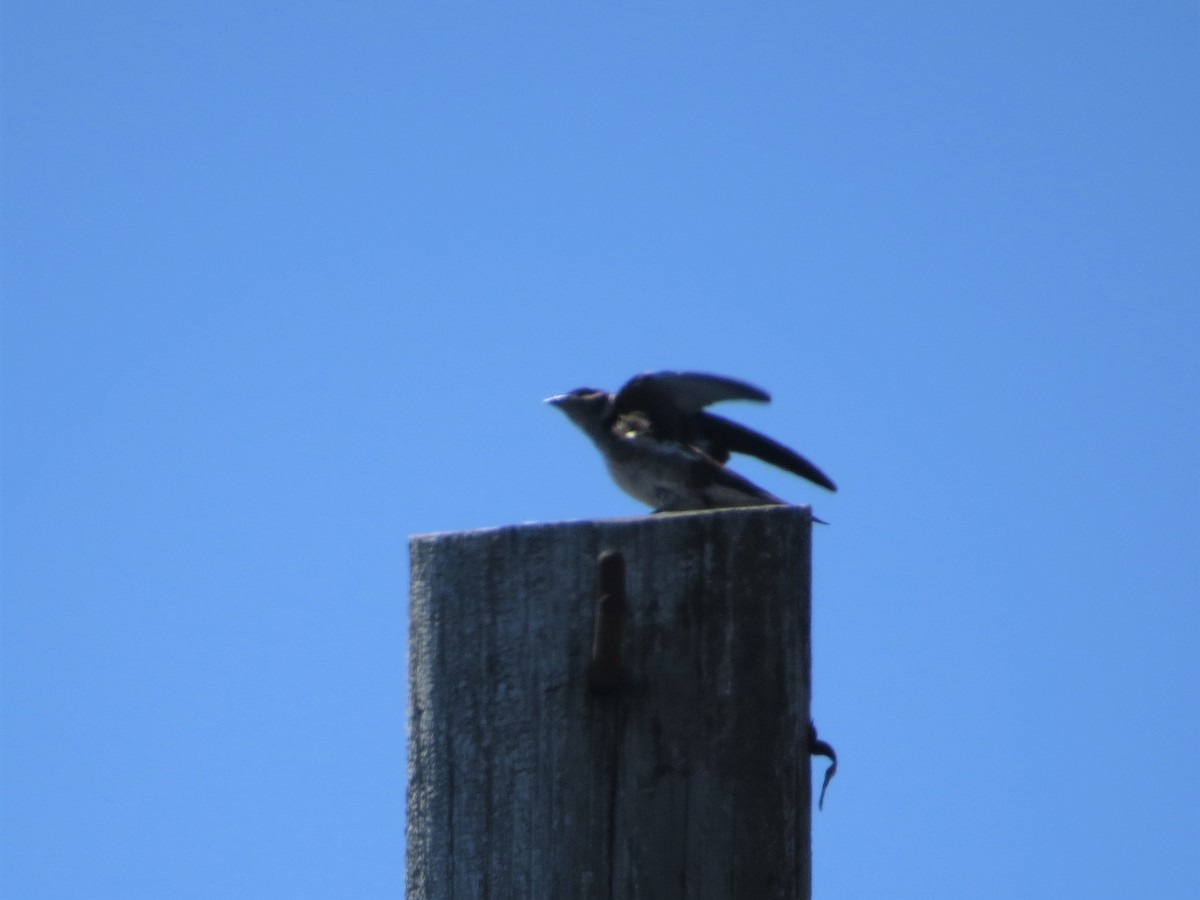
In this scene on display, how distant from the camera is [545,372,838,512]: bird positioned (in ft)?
12.8

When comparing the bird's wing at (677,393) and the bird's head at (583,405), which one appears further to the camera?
the bird's head at (583,405)

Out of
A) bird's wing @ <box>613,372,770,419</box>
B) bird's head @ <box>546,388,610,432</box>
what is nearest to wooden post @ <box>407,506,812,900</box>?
bird's wing @ <box>613,372,770,419</box>

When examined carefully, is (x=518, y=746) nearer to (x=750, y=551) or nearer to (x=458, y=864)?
(x=458, y=864)

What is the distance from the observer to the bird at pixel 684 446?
12.8 feet

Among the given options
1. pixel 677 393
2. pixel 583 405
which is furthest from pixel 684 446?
pixel 583 405

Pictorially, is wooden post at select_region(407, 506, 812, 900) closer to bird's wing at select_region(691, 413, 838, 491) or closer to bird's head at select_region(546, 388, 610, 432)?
bird's wing at select_region(691, 413, 838, 491)

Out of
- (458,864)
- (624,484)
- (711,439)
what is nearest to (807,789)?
(458,864)

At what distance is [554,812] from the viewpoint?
7.63ft

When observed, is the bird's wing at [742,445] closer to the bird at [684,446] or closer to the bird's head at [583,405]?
the bird at [684,446]

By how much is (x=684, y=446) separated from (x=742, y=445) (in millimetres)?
198

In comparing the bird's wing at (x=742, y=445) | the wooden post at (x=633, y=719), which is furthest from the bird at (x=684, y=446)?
the wooden post at (x=633, y=719)

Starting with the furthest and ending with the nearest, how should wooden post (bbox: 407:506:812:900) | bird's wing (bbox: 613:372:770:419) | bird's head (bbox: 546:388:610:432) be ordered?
bird's head (bbox: 546:388:610:432), bird's wing (bbox: 613:372:770:419), wooden post (bbox: 407:506:812:900)

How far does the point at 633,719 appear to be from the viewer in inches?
92.6

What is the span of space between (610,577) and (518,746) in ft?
1.03
